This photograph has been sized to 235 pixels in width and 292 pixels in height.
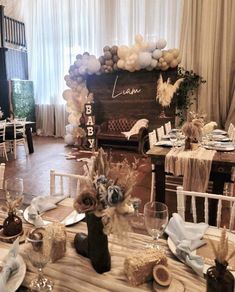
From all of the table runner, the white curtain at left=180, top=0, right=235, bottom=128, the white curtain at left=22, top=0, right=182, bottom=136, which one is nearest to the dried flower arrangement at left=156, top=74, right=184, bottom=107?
the white curtain at left=180, top=0, right=235, bottom=128

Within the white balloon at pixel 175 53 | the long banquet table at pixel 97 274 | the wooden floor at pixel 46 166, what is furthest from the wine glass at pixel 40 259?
the white balloon at pixel 175 53

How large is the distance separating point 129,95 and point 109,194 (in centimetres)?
566

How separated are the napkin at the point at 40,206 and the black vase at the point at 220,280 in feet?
2.65

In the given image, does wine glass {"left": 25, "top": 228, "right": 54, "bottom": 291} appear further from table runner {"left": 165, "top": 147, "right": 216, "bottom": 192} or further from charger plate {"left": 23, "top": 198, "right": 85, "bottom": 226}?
table runner {"left": 165, "top": 147, "right": 216, "bottom": 192}

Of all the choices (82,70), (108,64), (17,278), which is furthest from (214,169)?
(82,70)

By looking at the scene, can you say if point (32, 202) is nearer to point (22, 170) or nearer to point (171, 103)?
point (22, 170)

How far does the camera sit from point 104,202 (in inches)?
35.5

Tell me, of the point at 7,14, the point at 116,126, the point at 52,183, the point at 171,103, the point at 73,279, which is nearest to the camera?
the point at 73,279

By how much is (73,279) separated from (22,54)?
26.7ft

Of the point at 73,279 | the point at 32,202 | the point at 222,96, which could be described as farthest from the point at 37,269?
the point at 222,96

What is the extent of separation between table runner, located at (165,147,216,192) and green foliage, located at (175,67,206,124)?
137 inches

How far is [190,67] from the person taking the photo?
6.18 meters

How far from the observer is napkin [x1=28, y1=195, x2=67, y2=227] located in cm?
134

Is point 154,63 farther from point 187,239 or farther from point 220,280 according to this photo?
point 220,280
